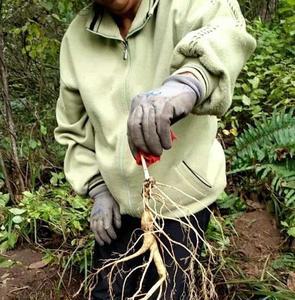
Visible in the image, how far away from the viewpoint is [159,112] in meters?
1.51

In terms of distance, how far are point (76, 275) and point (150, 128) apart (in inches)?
74.5

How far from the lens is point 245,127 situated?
4.11 meters

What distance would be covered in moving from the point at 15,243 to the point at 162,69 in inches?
78.0

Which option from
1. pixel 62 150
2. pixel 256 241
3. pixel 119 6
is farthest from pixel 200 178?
pixel 62 150

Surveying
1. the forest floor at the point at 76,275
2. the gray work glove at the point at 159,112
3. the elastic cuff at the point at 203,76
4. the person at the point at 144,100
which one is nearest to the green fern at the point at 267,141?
the forest floor at the point at 76,275

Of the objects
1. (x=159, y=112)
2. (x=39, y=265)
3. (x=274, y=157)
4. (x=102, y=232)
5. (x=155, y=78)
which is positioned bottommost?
(x=39, y=265)

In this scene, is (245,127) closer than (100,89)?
No

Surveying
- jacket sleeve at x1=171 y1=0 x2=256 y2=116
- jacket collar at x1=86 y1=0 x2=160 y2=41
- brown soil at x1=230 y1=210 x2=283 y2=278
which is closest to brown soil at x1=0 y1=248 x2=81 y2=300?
brown soil at x1=230 y1=210 x2=283 y2=278

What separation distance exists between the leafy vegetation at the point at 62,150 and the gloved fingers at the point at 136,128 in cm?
146

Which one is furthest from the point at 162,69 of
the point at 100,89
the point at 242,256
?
the point at 242,256

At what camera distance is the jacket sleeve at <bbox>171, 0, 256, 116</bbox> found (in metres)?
1.64

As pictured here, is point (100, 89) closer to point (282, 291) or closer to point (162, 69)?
point (162, 69)

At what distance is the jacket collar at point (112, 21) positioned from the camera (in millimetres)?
1864

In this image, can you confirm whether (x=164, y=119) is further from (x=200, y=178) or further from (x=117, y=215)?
(x=117, y=215)
